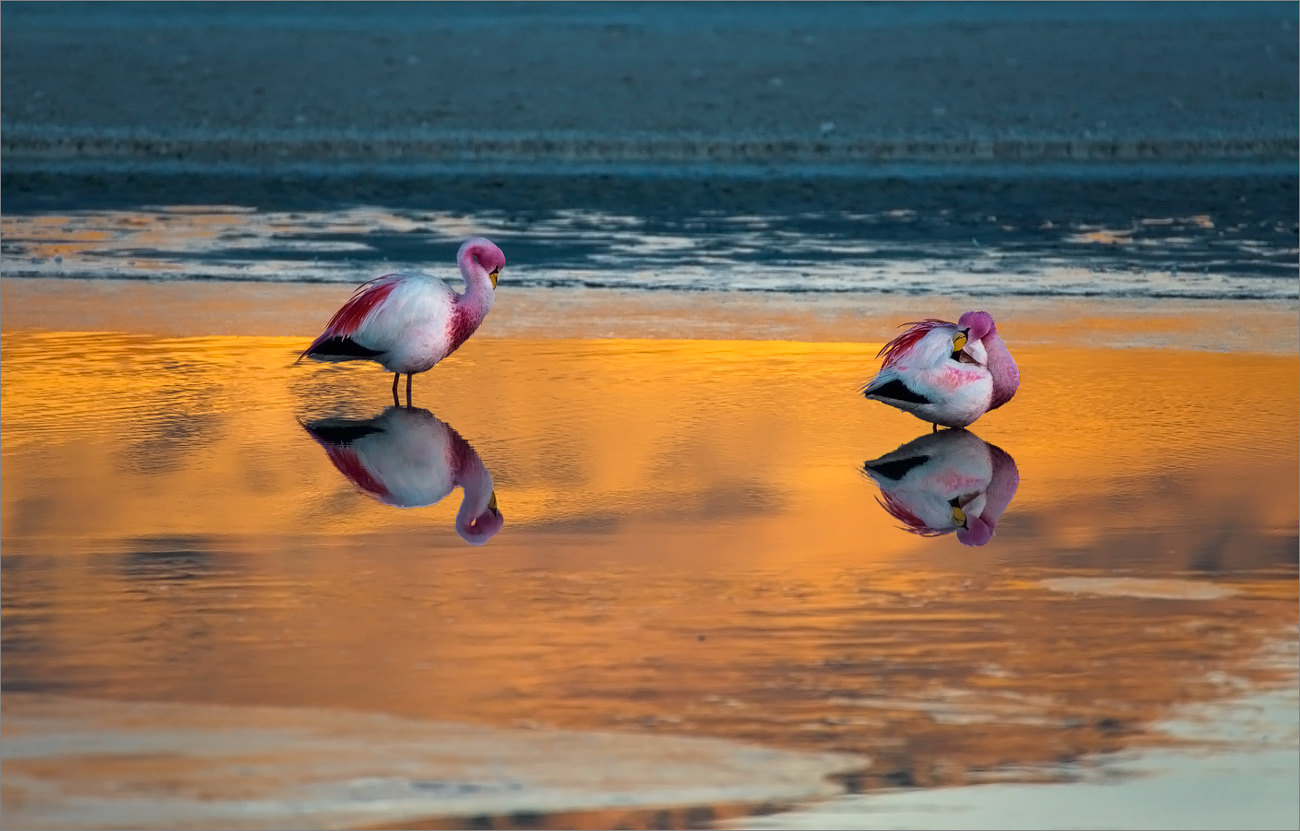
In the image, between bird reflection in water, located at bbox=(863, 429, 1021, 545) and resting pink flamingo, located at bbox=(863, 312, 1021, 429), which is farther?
resting pink flamingo, located at bbox=(863, 312, 1021, 429)

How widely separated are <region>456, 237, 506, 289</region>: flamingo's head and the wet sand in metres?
0.46

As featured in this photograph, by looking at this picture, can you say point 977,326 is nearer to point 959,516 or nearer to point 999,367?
point 999,367

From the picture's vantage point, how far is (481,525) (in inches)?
231

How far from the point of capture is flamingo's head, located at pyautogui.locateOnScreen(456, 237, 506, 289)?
8141 millimetres

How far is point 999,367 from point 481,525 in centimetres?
223

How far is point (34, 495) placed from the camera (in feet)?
20.3

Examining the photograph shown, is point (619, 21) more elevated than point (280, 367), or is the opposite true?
point (619, 21)

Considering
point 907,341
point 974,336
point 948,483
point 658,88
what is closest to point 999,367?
point 974,336

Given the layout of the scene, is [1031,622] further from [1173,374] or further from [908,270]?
[908,270]

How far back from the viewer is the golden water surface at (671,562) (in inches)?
174

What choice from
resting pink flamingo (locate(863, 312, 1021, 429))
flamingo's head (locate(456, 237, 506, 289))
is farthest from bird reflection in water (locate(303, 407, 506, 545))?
resting pink flamingo (locate(863, 312, 1021, 429))

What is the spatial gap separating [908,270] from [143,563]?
24.3 ft

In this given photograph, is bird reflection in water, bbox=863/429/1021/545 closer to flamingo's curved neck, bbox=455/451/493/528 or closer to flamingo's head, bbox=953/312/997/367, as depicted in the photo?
flamingo's head, bbox=953/312/997/367

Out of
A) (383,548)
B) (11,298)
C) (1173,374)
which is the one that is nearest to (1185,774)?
(383,548)
